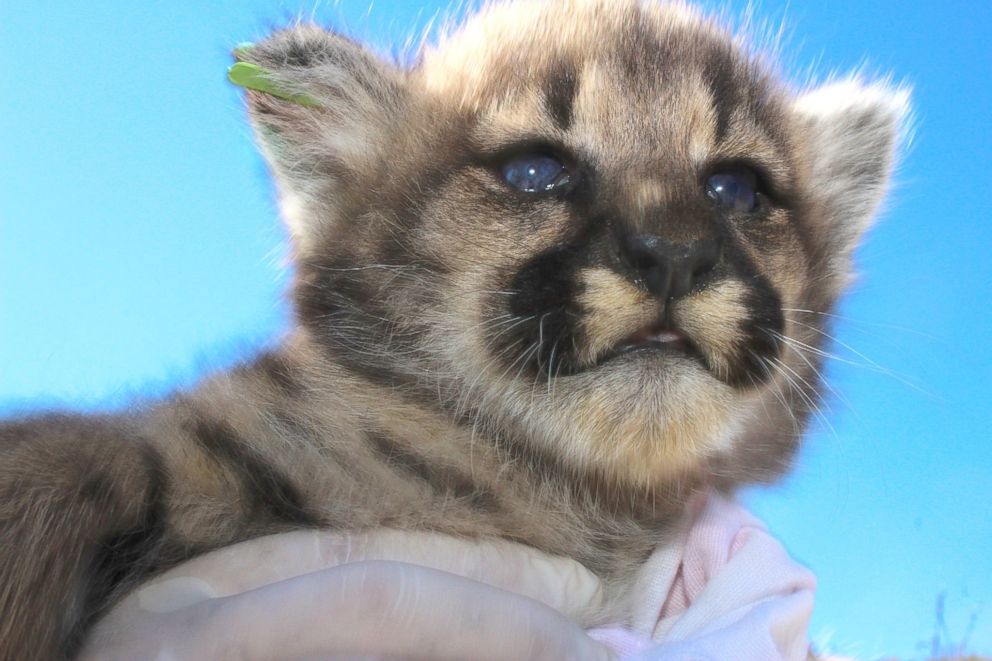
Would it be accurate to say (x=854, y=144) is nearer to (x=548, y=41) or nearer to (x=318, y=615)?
(x=548, y=41)

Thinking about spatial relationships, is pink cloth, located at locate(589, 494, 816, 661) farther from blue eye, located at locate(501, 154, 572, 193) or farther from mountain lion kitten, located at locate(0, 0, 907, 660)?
blue eye, located at locate(501, 154, 572, 193)

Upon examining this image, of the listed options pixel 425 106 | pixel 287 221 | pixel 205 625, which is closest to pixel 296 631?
pixel 205 625

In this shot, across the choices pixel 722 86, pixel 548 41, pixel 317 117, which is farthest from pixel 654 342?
pixel 317 117

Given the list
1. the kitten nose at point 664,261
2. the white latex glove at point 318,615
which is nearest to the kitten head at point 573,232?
the kitten nose at point 664,261

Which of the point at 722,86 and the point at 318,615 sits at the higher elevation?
the point at 722,86

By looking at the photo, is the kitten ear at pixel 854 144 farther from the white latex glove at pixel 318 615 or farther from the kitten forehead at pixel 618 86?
the white latex glove at pixel 318 615

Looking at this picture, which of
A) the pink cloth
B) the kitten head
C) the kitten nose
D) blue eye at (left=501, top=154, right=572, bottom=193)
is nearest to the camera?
the pink cloth

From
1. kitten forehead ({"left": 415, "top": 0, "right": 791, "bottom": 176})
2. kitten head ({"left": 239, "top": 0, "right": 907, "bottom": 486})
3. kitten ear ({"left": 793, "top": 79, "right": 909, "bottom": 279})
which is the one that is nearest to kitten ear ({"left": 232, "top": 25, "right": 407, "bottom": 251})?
kitten head ({"left": 239, "top": 0, "right": 907, "bottom": 486})

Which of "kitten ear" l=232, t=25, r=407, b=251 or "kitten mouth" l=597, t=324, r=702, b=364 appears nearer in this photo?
"kitten mouth" l=597, t=324, r=702, b=364
